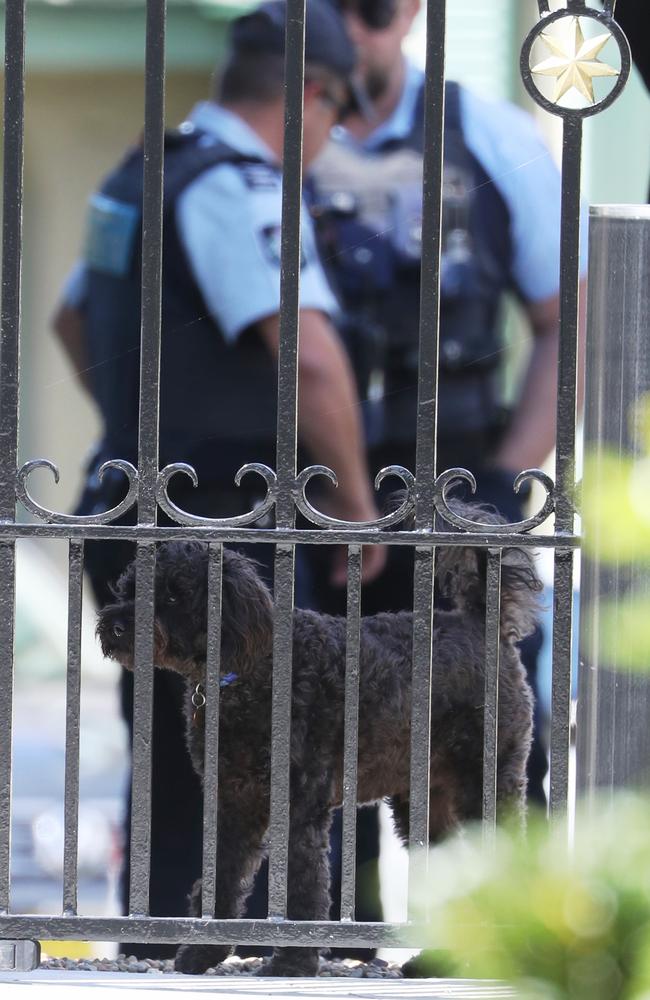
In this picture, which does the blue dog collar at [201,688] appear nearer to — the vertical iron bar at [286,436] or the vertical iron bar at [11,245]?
the vertical iron bar at [286,436]

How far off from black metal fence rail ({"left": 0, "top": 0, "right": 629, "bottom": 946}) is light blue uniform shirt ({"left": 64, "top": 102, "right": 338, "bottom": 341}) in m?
0.72

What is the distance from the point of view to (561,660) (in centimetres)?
276

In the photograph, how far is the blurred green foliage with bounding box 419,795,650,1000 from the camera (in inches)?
43.3

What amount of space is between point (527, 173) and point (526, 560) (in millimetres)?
1278

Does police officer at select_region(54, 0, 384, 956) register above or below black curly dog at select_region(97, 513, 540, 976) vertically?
above

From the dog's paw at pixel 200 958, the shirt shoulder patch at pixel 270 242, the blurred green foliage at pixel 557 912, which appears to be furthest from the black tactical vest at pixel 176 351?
the blurred green foliage at pixel 557 912

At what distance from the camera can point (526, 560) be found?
2.96 m

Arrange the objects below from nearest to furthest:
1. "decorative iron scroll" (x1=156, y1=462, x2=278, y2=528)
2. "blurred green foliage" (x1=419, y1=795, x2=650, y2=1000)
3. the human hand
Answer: "blurred green foliage" (x1=419, y1=795, x2=650, y2=1000), "decorative iron scroll" (x1=156, y1=462, x2=278, y2=528), the human hand

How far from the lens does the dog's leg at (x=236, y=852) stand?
113 inches

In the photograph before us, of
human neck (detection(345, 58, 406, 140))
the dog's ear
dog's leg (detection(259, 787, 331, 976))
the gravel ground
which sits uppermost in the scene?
human neck (detection(345, 58, 406, 140))

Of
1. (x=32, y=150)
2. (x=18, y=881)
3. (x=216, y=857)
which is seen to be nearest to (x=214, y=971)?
(x=216, y=857)

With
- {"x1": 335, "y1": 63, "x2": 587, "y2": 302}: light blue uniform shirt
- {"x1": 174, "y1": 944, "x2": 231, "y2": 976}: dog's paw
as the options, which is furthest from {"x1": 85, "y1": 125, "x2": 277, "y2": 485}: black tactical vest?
{"x1": 174, "y1": 944, "x2": 231, "y2": 976}: dog's paw

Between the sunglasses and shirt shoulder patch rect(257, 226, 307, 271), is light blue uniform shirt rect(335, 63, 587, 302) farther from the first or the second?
shirt shoulder patch rect(257, 226, 307, 271)

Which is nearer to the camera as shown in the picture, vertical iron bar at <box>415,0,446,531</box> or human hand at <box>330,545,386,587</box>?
vertical iron bar at <box>415,0,446,531</box>
